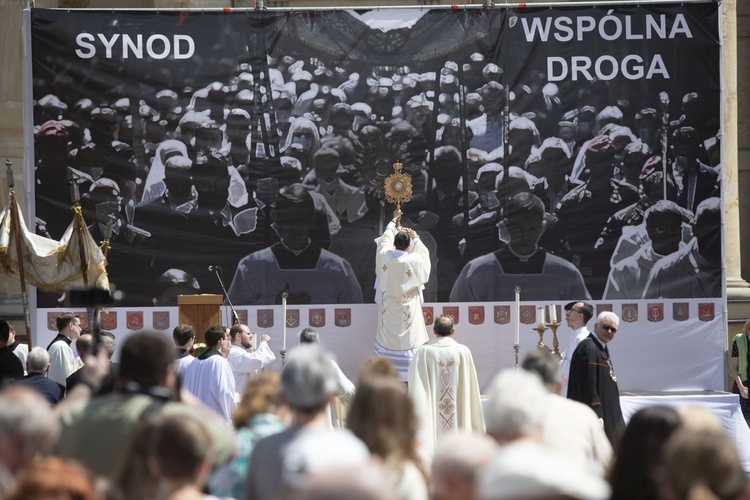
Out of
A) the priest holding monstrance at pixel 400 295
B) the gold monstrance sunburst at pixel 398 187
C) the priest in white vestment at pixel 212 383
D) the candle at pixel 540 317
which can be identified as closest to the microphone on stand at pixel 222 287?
the priest holding monstrance at pixel 400 295

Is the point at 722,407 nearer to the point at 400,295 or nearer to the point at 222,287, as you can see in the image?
the point at 400,295

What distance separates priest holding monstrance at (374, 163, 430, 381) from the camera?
44.5 ft

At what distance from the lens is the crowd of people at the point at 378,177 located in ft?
46.8

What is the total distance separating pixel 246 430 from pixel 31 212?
31.9ft

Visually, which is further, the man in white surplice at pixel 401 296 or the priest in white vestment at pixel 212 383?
the man in white surplice at pixel 401 296

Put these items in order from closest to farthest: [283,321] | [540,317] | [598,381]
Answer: [598,381]
[540,317]
[283,321]

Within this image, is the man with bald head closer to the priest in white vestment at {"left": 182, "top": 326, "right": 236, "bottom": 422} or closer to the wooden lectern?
the wooden lectern

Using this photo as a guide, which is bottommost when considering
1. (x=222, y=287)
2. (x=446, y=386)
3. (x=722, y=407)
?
(x=722, y=407)

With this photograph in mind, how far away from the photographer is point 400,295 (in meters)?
13.6

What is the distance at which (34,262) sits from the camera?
494 inches

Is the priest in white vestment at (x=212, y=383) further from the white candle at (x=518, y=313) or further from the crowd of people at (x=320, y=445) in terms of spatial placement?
the white candle at (x=518, y=313)

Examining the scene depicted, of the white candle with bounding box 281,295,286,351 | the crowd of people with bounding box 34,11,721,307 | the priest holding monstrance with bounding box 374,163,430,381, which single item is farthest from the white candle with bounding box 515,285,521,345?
the white candle with bounding box 281,295,286,351

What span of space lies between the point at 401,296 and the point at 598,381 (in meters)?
3.81

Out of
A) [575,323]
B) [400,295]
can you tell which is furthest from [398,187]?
[575,323]
